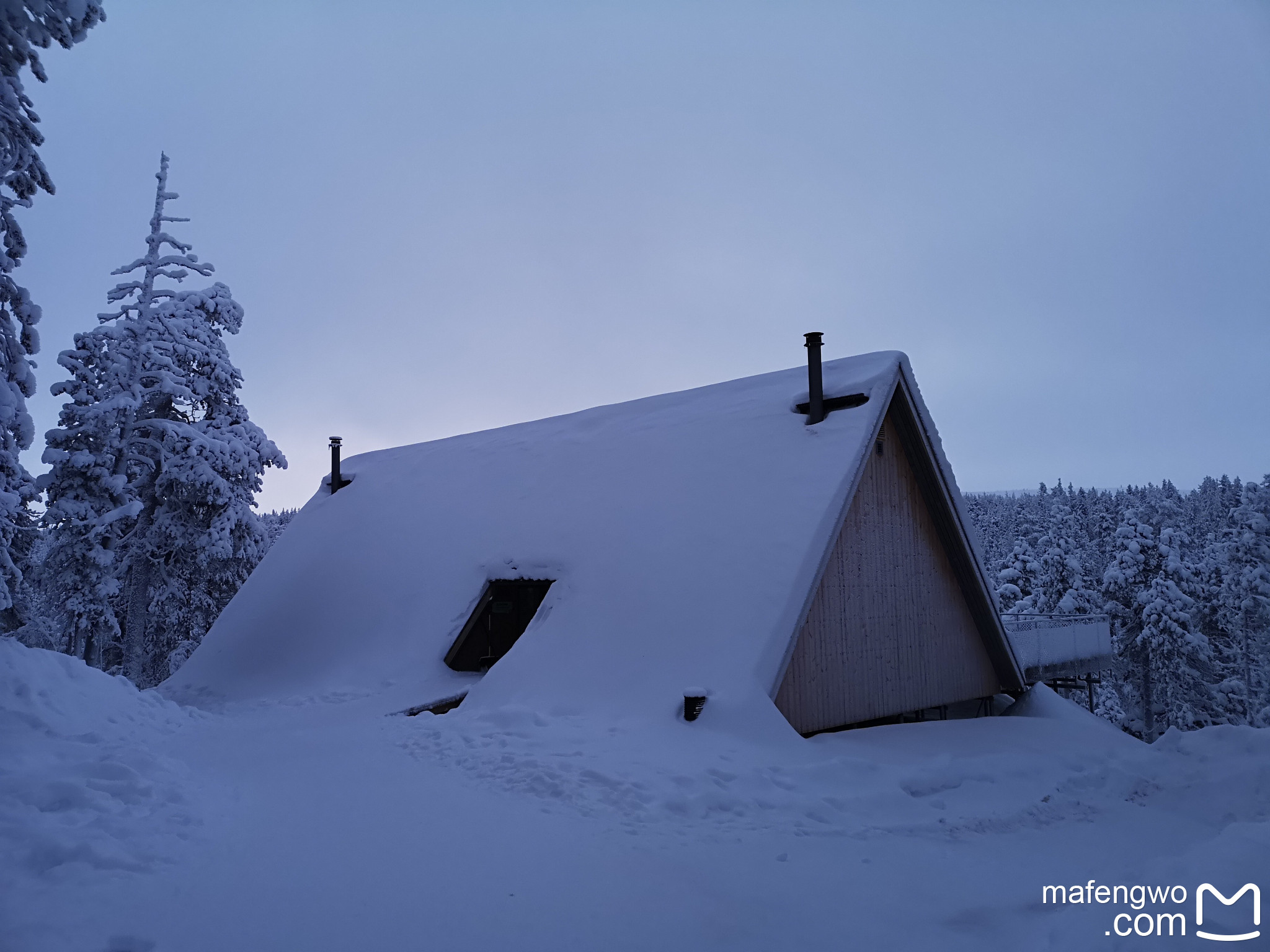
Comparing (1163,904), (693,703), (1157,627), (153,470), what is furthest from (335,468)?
(1157,627)

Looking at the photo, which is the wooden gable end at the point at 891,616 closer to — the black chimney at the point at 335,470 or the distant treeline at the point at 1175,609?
the black chimney at the point at 335,470

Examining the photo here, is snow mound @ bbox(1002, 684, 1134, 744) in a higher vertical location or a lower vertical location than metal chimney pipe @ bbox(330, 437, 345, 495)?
lower

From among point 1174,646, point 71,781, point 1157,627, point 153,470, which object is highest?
point 153,470

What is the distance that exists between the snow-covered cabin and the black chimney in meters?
2.87

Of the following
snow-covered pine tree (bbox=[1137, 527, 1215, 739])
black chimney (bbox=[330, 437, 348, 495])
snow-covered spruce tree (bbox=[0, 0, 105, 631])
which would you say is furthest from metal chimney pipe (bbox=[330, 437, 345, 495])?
snow-covered pine tree (bbox=[1137, 527, 1215, 739])

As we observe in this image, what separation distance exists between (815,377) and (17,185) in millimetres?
11444

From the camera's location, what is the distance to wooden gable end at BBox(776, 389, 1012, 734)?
10.5 metres

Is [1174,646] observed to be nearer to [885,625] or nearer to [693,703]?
[885,625]

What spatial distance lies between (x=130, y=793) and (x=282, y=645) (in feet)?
34.4

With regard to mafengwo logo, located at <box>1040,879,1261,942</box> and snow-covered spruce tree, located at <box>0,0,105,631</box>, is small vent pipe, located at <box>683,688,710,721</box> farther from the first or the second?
snow-covered spruce tree, located at <box>0,0,105,631</box>

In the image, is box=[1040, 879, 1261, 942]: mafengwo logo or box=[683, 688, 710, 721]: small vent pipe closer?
box=[1040, 879, 1261, 942]: mafengwo logo

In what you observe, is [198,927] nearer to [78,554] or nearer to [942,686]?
[942,686]

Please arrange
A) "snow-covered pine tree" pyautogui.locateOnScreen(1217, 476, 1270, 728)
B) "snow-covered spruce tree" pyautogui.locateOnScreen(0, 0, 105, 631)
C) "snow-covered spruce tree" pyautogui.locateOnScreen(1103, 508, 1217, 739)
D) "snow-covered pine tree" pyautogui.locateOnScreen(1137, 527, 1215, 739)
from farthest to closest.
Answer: "snow-covered spruce tree" pyautogui.locateOnScreen(1103, 508, 1217, 739), "snow-covered pine tree" pyautogui.locateOnScreen(1137, 527, 1215, 739), "snow-covered pine tree" pyautogui.locateOnScreen(1217, 476, 1270, 728), "snow-covered spruce tree" pyautogui.locateOnScreen(0, 0, 105, 631)

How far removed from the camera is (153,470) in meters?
20.0
